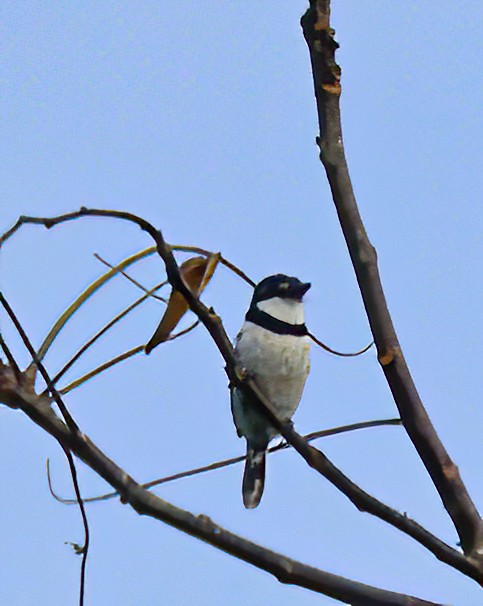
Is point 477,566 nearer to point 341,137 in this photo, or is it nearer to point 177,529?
point 177,529

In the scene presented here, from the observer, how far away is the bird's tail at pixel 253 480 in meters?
3.70

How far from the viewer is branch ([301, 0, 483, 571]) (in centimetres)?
207

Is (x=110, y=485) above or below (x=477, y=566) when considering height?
below

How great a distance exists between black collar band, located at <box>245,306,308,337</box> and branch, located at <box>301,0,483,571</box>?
165 cm

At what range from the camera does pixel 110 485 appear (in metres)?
1.53

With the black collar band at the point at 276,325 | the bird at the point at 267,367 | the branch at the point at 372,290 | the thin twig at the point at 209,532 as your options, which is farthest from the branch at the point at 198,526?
the black collar band at the point at 276,325

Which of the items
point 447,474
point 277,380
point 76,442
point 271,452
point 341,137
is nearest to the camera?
point 76,442

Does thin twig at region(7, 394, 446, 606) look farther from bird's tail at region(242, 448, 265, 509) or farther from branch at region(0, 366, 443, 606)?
bird's tail at region(242, 448, 265, 509)

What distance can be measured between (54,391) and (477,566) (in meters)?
0.87

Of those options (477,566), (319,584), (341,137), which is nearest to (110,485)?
(319,584)

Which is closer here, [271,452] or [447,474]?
[447,474]

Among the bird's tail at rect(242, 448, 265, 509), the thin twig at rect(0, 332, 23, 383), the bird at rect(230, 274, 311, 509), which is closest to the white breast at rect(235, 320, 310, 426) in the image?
the bird at rect(230, 274, 311, 509)

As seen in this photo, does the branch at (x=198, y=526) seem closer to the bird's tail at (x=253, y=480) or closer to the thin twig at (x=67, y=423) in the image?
the thin twig at (x=67, y=423)

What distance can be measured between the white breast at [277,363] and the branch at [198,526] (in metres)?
2.00
